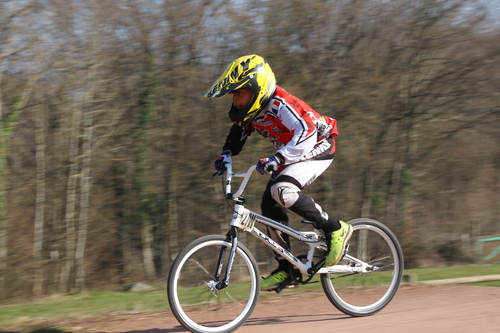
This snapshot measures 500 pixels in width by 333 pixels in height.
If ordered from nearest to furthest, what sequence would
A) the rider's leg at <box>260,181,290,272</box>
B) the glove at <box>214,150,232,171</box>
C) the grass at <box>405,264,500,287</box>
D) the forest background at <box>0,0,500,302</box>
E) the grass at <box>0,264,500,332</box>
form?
the glove at <box>214,150,232,171</box> → the rider's leg at <box>260,181,290,272</box> → the grass at <box>0,264,500,332</box> → the grass at <box>405,264,500,287</box> → the forest background at <box>0,0,500,302</box>

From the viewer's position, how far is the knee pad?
4328mm

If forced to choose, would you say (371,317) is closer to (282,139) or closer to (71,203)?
(282,139)

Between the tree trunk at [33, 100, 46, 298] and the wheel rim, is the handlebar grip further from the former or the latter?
the tree trunk at [33, 100, 46, 298]

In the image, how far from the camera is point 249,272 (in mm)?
4359

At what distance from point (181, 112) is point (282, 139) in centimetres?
582

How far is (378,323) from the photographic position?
4.46m

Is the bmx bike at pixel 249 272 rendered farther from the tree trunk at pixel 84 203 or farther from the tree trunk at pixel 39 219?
the tree trunk at pixel 39 219

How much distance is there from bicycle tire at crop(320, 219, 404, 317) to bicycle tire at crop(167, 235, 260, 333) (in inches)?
35.5

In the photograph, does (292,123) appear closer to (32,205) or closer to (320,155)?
(320,155)

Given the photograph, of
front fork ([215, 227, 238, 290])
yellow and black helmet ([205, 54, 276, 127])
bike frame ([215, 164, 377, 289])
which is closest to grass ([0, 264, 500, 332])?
bike frame ([215, 164, 377, 289])

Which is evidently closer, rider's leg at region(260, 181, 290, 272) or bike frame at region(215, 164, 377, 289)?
bike frame at region(215, 164, 377, 289)

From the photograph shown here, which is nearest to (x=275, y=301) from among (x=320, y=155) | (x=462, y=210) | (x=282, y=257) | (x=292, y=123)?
(x=282, y=257)

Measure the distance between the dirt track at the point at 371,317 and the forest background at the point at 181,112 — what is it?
16.7 ft

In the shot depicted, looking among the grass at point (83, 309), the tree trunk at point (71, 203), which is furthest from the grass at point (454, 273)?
the tree trunk at point (71, 203)
